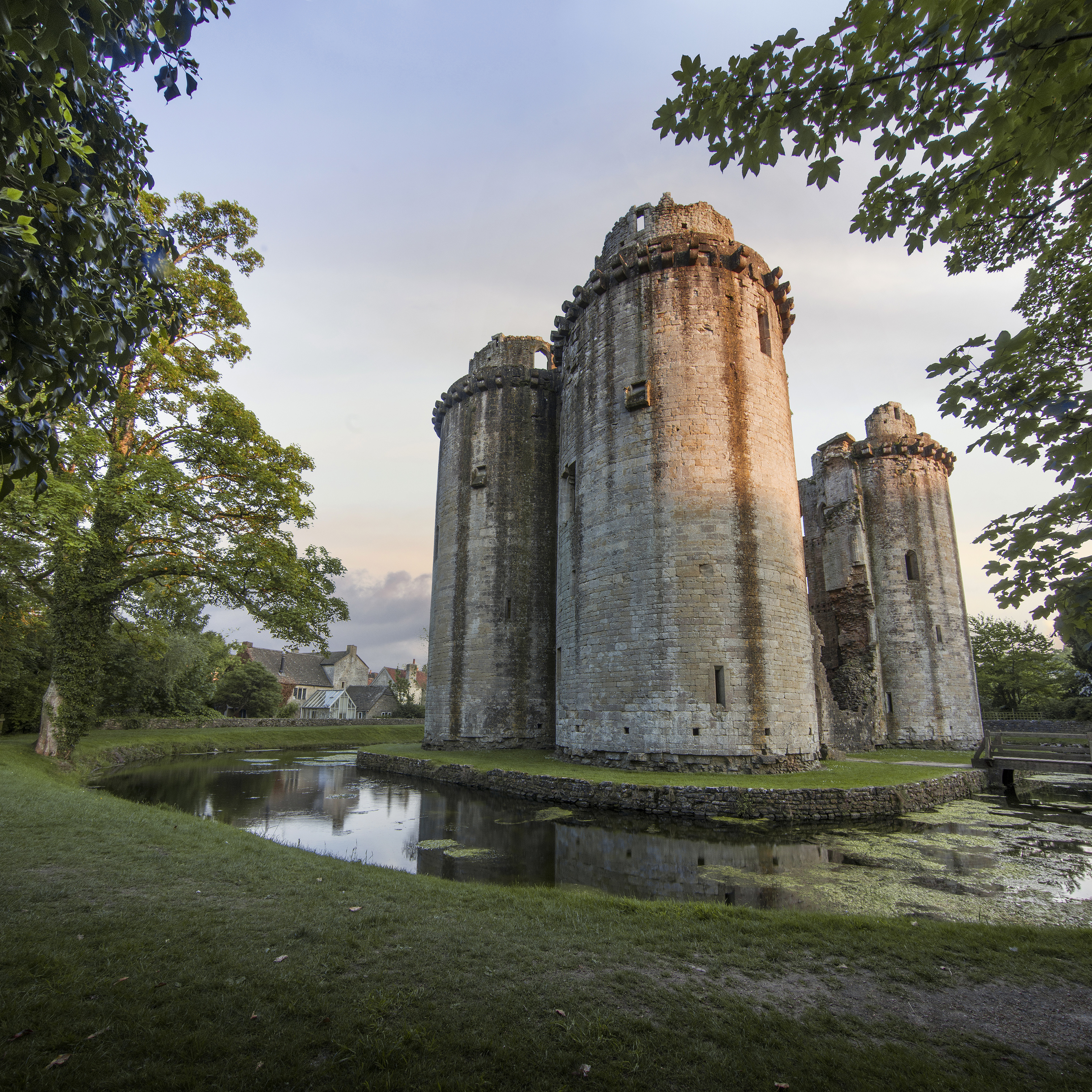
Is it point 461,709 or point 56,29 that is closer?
point 56,29

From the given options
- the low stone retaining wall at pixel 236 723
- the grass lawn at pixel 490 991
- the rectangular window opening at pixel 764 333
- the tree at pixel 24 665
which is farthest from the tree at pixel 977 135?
the low stone retaining wall at pixel 236 723

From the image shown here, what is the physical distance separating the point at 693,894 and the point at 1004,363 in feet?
21.7

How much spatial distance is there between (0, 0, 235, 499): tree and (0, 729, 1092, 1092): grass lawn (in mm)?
3121

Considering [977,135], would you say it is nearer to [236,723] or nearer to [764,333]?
[764,333]

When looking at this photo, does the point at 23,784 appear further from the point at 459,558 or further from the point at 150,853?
the point at 459,558

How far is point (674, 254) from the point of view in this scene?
1881 centimetres

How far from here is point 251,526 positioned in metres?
17.9

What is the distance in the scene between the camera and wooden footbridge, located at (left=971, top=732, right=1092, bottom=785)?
56.8ft

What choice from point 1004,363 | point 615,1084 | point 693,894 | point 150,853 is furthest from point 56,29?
point 693,894

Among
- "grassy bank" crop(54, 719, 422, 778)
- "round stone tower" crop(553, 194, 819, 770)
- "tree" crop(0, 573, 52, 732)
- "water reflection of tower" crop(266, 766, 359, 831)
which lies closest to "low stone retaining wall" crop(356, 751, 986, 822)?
"round stone tower" crop(553, 194, 819, 770)

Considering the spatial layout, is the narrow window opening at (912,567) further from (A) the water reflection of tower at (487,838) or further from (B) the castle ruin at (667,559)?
(A) the water reflection of tower at (487,838)

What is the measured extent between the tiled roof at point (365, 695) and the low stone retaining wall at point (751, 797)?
160 feet

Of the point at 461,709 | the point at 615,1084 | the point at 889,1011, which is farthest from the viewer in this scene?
the point at 461,709

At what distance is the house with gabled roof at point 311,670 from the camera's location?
208 ft
